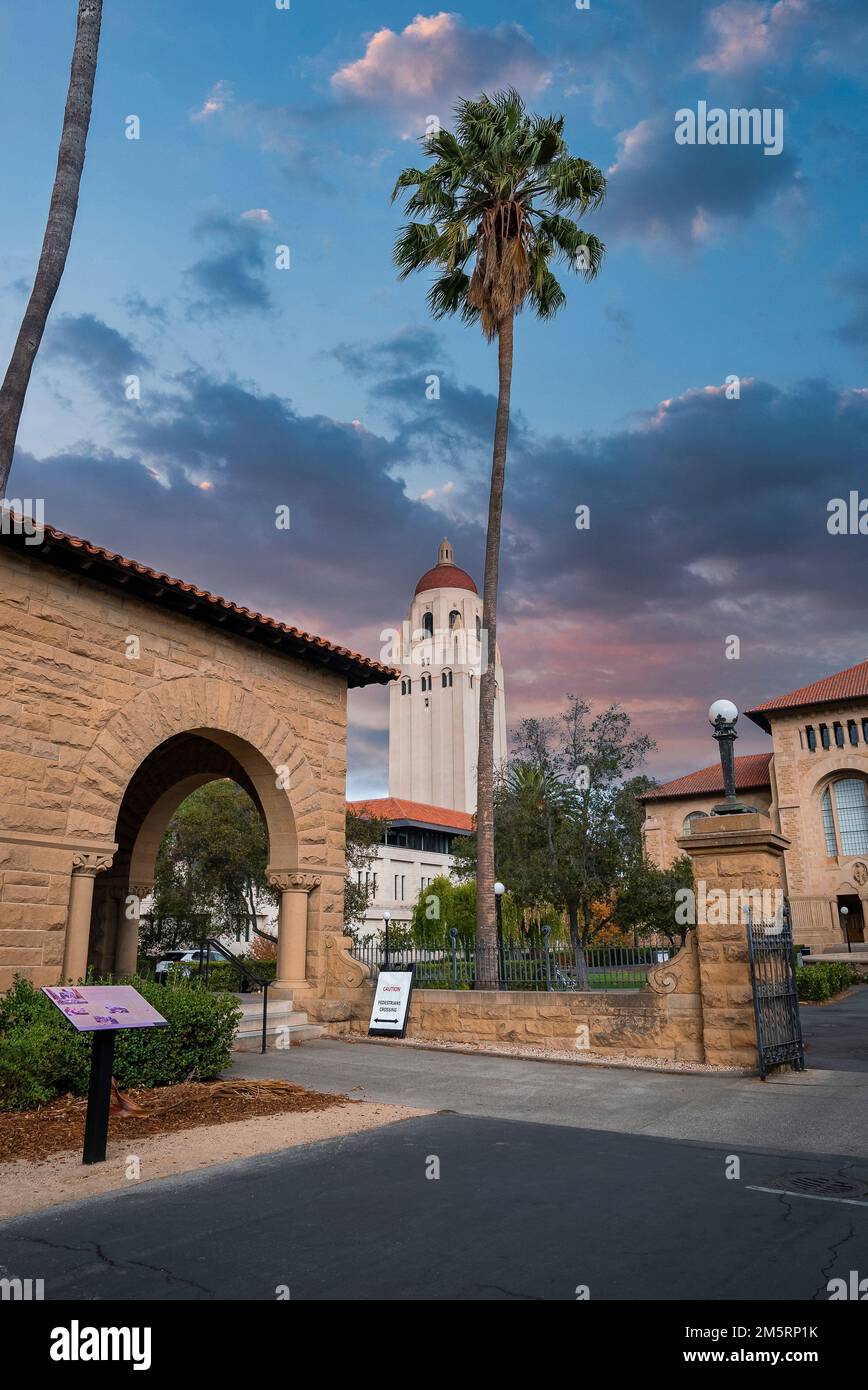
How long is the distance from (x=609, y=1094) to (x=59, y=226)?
1175 cm

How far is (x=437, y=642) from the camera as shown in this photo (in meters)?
88.6

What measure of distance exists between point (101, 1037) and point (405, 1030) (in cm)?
786

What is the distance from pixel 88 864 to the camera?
1154 cm

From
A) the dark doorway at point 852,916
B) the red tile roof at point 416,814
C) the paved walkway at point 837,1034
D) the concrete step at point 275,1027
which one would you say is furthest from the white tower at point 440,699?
the concrete step at point 275,1027

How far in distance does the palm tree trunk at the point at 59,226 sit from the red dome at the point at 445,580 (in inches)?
3117

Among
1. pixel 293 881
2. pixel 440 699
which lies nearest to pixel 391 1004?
pixel 293 881

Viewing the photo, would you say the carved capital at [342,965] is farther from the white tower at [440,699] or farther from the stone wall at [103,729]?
the white tower at [440,699]

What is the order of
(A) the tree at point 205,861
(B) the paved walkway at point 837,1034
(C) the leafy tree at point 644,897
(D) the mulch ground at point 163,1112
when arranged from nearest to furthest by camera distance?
1. (D) the mulch ground at point 163,1112
2. (B) the paved walkway at point 837,1034
3. (C) the leafy tree at point 644,897
4. (A) the tree at point 205,861

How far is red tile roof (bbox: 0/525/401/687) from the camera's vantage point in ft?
36.7

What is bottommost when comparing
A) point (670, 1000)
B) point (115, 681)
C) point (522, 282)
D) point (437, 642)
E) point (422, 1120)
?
point (422, 1120)

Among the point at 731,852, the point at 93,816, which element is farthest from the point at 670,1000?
the point at 93,816

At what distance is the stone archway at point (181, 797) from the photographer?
11742 mm
